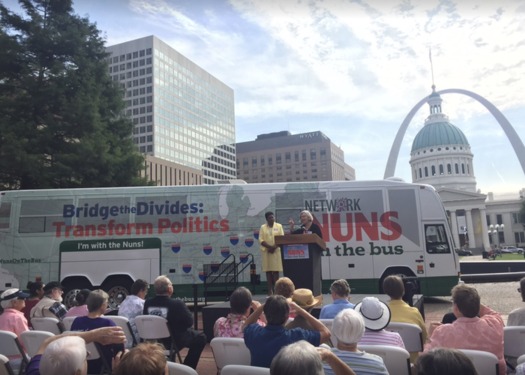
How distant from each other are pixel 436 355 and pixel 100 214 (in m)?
12.7

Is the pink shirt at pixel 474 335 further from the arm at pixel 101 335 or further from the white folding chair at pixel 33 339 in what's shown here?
the white folding chair at pixel 33 339

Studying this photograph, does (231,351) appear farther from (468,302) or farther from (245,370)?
(468,302)

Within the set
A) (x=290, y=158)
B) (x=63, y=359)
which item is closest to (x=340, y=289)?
(x=63, y=359)

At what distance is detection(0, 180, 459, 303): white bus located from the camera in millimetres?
13320

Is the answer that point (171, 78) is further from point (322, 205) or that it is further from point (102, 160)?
point (322, 205)

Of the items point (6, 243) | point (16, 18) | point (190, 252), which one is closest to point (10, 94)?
point (16, 18)

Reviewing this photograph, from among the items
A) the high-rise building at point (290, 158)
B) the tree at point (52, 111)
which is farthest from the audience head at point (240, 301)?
the high-rise building at point (290, 158)

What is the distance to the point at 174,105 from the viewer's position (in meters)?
121

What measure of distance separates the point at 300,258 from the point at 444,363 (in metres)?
5.64

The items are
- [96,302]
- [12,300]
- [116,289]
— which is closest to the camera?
[96,302]

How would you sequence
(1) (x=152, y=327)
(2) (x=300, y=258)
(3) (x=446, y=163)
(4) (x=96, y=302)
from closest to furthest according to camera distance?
(4) (x=96, y=302) < (1) (x=152, y=327) < (2) (x=300, y=258) < (3) (x=446, y=163)

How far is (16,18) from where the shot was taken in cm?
2167

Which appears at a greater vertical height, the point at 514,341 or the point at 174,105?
the point at 174,105

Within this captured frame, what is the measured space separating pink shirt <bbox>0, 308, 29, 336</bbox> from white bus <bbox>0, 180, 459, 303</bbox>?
7819 mm
